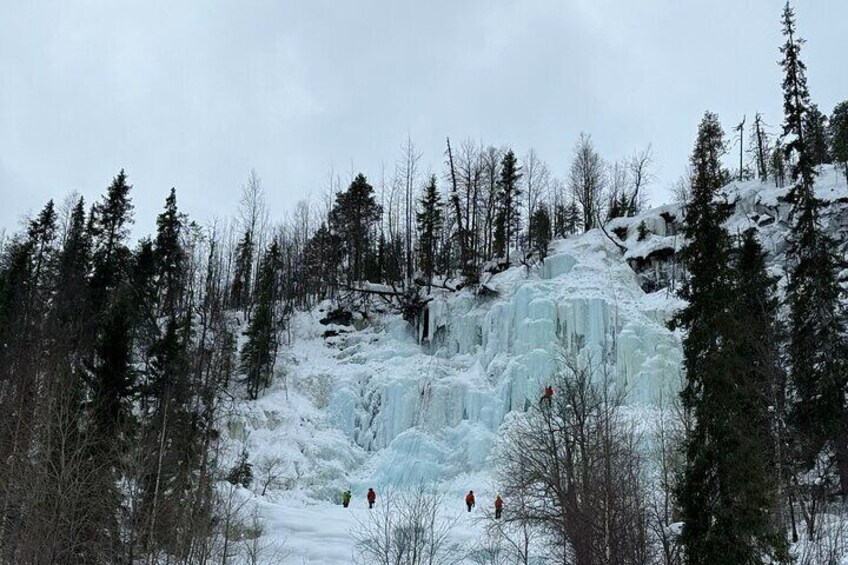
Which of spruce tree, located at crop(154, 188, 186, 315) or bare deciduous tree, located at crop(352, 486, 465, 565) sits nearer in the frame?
bare deciduous tree, located at crop(352, 486, 465, 565)

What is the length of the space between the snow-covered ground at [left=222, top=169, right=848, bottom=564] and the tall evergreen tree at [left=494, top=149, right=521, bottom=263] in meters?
6.06

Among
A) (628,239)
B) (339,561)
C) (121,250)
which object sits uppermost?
(628,239)

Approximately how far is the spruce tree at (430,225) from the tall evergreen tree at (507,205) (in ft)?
13.6

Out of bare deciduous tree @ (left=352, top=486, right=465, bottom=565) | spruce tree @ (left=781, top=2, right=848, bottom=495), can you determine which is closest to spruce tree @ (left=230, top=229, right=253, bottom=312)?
bare deciduous tree @ (left=352, top=486, right=465, bottom=565)

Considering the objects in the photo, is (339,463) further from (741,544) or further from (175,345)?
(741,544)

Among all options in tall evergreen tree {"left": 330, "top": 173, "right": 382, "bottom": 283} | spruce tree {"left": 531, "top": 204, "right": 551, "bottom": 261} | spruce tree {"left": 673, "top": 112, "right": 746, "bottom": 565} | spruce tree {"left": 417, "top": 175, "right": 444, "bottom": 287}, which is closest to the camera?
spruce tree {"left": 673, "top": 112, "right": 746, "bottom": 565}

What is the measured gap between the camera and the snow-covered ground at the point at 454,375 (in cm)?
2962

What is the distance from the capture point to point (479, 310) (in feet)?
122

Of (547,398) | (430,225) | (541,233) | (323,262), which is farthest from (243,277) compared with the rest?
(547,398)

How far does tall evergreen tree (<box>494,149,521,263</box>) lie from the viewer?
46031mm

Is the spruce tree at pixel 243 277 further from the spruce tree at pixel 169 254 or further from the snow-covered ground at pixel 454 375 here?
the snow-covered ground at pixel 454 375

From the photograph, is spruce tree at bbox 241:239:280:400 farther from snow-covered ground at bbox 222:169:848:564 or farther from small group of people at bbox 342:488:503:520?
small group of people at bbox 342:488:503:520

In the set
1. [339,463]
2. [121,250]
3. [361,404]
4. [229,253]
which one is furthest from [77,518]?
[229,253]

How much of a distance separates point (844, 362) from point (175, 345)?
23039mm
